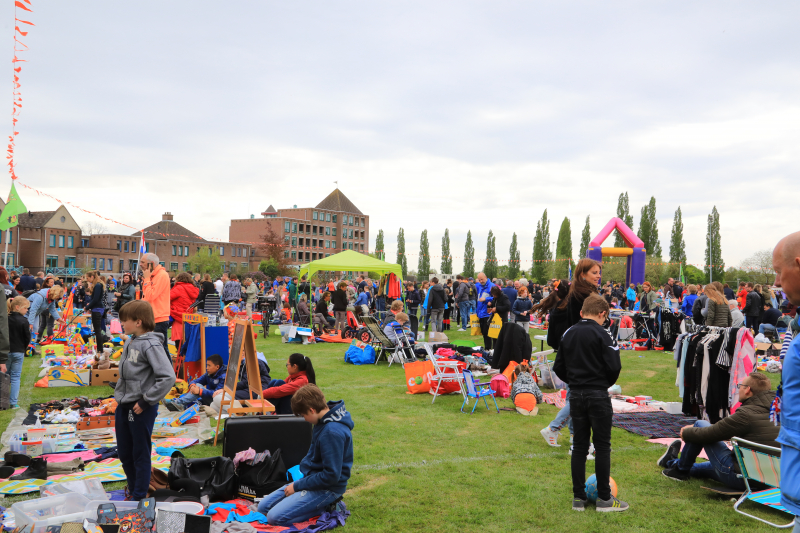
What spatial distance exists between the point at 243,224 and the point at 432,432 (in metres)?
95.4

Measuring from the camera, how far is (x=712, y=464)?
5172 millimetres

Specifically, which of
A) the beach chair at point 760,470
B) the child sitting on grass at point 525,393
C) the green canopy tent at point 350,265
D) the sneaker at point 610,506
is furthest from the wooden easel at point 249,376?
the green canopy tent at point 350,265

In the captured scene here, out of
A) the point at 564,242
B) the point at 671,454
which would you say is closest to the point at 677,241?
the point at 564,242

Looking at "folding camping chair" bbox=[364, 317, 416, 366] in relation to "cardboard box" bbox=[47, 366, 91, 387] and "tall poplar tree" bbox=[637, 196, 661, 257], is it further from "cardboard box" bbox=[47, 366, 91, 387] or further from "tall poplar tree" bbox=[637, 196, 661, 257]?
"tall poplar tree" bbox=[637, 196, 661, 257]

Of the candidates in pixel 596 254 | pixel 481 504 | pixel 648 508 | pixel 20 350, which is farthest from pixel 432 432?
pixel 596 254

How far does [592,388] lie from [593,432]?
346mm

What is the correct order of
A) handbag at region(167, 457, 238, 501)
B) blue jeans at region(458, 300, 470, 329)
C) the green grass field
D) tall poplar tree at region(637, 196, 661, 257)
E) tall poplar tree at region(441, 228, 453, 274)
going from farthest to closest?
1. tall poplar tree at region(441, 228, 453, 274)
2. tall poplar tree at region(637, 196, 661, 257)
3. blue jeans at region(458, 300, 470, 329)
4. handbag at region(167, 457, 238, 501)
5. the green grass field

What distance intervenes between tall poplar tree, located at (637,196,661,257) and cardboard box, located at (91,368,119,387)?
5550 centimetres

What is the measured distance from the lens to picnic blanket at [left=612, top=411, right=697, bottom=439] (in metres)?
6.95

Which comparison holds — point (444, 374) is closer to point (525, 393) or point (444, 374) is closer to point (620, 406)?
point (525, 393)

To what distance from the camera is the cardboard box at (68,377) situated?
9595 mm

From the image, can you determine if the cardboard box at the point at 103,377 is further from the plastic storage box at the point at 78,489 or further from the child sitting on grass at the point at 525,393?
the child sitting on grass at the point at 525,393

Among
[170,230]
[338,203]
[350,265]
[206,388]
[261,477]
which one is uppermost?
[338,203]

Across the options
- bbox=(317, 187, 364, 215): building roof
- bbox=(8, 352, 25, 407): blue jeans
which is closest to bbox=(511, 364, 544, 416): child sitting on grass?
bbox=(8, 352, 25, 407): blue jeans
